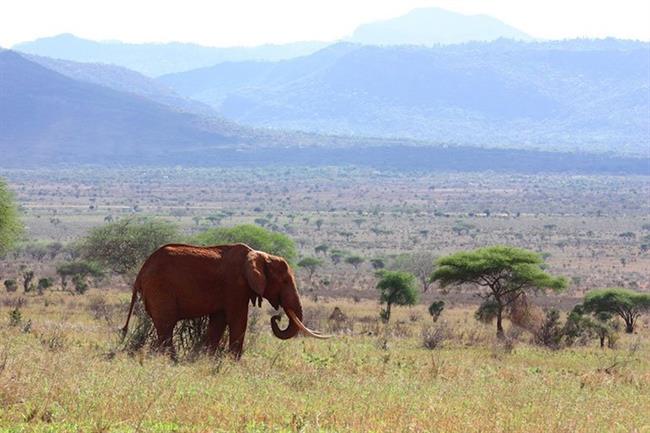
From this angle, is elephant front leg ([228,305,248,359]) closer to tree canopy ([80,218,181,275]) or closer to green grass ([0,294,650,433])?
green grass ([0,294,650,433])

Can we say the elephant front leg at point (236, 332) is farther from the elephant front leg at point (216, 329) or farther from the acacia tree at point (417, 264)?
the acacia tree at point (417, 264)

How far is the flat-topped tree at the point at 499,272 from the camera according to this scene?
37062 mm

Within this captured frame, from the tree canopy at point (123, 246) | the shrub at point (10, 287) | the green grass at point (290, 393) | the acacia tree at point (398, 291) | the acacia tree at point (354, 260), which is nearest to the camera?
Answer: the green grass at point (290, 393)

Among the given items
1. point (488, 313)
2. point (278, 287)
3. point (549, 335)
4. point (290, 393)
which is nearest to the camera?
point (290, 393)

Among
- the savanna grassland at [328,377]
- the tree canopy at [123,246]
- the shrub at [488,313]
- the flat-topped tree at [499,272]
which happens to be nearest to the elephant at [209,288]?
the savanna grassland at [328,377]

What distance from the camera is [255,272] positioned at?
17.6 metres

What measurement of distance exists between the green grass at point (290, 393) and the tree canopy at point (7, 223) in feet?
49.8

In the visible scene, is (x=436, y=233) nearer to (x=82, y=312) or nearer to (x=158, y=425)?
(x=82, y=312)

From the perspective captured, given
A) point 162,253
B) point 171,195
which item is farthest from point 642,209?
point 162,253

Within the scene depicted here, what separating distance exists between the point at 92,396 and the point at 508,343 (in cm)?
1717

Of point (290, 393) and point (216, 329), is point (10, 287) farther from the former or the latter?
point (290, 393)

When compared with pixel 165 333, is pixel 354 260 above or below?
below

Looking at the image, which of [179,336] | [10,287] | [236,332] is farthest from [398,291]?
[236,332]

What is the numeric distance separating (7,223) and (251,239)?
1871 cm
